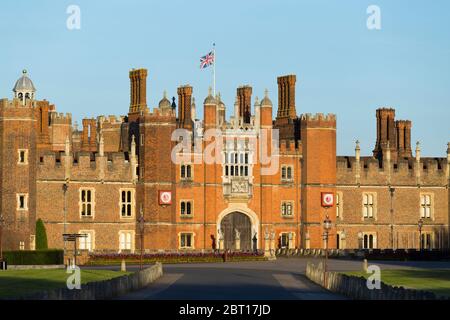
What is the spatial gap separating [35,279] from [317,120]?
1684 inches

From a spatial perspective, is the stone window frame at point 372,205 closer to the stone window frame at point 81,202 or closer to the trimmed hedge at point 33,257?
the stone window frame at point 81,202

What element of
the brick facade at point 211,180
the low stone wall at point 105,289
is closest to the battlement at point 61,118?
the brick facade at point 211,180

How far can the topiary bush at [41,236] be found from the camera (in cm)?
9606

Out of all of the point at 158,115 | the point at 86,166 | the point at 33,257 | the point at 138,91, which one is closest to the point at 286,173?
the point at 158,115

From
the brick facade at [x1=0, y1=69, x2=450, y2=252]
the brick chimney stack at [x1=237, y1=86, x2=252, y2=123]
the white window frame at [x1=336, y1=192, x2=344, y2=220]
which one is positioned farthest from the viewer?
the brick chimney stack at [x1=237, y1=86, x2=252, y2=123]

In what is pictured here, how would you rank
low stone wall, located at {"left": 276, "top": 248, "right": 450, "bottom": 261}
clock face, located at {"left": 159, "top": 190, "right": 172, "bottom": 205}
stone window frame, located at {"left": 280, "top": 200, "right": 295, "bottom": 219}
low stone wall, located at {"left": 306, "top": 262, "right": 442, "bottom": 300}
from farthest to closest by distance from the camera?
stone window frame, located at {"left": 280, "top": 200, "right": 295, "bottom": 219} → clock face, located at {"left": 159, "top": 190, "right": 172, "bottom": 205} → low stone wall, located at {"left": 276, "top": 248, "right": 450, "bottom": 261} → low stone wall, located at {"left": 306, "top": 262, "right": 442, "bottom": 300}

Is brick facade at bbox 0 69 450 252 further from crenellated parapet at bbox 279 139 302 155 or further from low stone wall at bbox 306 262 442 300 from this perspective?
low stone wall at bbox 306 262 442 300

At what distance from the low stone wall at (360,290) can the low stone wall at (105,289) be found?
783cm

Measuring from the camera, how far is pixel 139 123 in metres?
103

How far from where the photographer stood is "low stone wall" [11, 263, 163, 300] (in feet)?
139

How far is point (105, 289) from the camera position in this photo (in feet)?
166

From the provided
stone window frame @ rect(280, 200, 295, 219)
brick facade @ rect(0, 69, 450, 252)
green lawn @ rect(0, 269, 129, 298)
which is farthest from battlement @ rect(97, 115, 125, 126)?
green lawn @ rect(0, 269, 129, 298)

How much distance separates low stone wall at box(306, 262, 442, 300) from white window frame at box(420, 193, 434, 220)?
3956cm

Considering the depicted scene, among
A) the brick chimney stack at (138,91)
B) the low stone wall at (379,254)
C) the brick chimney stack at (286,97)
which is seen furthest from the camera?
the brick chimney stack at (286,97)
